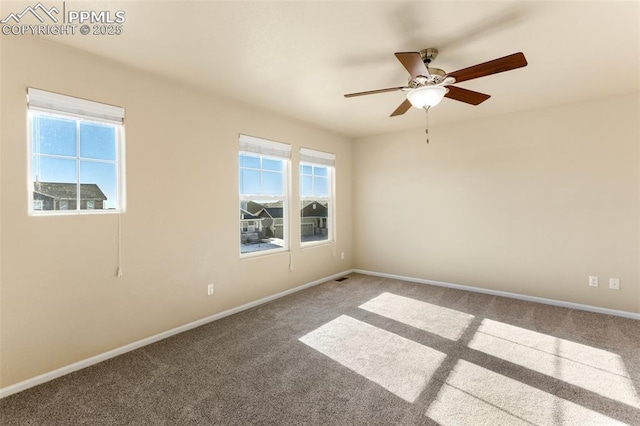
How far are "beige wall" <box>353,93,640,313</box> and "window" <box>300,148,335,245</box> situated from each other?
757 mm

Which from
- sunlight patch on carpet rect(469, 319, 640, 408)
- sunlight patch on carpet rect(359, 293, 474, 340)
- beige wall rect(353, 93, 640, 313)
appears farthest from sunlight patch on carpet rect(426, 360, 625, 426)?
beige wall rect(353, 93, 640, 313)

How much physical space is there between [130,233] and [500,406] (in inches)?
124

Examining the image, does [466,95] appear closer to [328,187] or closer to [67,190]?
[328,187]

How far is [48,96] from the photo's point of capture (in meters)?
2.26

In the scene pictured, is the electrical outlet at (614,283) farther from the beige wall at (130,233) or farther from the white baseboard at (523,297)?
the beige wall at (130,233)

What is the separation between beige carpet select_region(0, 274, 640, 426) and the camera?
185cm

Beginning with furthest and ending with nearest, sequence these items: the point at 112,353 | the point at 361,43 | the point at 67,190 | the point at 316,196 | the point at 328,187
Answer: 1. the point at 328,187
2. the point at 316,196
3. the point at 112,353
4. the point at 67,190
5. the point at 361,43

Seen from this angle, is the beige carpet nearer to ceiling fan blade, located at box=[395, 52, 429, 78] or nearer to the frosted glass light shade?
the frosted glass light shade

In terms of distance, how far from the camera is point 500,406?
1.91 meters

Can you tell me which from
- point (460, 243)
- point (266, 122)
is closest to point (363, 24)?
point (266, 122)

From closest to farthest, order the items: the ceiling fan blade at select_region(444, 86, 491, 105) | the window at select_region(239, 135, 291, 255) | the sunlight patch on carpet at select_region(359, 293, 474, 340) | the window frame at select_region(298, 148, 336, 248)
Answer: the ceiling fan blade at select_region(444, 86, 491, 105)
the sunlight patch on carpet at select_region(359, 293, 474, 340)
the window at select_region(239, 135, 291, 255)
the window frame at select_region(298, 148, 336, 248)

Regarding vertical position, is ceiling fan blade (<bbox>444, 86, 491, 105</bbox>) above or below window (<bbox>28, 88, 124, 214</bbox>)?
above

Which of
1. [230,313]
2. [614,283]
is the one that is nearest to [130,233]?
[230,313]

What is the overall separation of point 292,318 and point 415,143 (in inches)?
132
